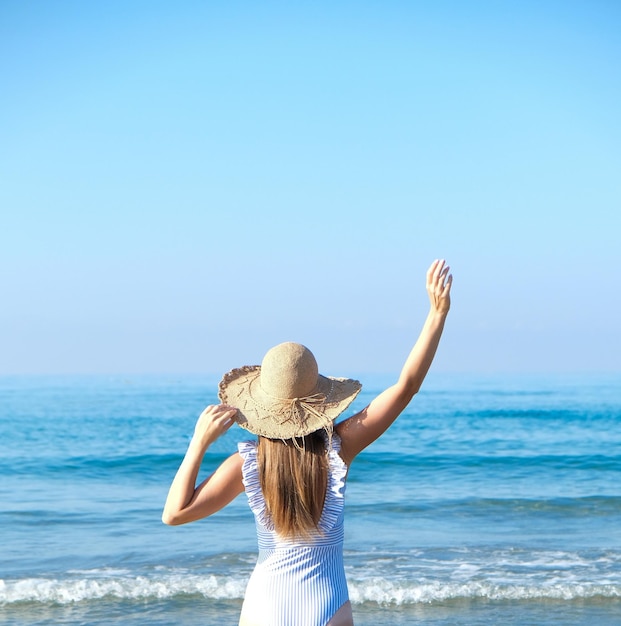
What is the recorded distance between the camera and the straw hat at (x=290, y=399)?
8.30 feet

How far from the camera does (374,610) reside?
6.99 m

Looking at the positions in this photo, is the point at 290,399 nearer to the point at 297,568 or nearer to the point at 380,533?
the point at 297,568

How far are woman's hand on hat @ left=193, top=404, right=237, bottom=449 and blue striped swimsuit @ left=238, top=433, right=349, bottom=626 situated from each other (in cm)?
15

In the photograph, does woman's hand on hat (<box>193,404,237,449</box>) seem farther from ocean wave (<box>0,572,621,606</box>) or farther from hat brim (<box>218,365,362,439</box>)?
ocean wave (<box>0,572,621,606</box>)

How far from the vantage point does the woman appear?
2.53 metres

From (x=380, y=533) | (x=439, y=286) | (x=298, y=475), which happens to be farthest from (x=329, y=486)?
(x=380, y=533)

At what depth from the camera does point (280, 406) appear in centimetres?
259

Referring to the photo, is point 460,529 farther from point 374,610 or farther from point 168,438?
point 168,438

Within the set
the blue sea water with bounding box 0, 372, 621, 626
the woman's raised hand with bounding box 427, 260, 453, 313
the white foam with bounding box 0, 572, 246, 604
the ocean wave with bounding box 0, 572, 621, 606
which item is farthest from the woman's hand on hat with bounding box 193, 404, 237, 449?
the white foam with bounding box 0, 572, 246, 604

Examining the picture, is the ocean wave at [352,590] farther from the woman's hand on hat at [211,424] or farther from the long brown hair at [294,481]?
the woman's hand on hat at [211,424]

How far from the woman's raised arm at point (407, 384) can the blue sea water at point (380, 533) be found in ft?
15.1

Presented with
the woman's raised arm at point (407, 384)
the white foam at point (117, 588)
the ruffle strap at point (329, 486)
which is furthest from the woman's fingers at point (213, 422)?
the white foam at point (117, 588)

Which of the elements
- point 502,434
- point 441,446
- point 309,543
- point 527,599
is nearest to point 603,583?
point 527,599

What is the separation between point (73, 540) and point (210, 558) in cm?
210
